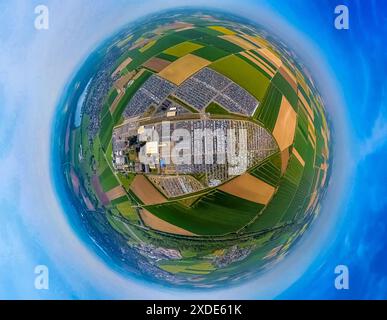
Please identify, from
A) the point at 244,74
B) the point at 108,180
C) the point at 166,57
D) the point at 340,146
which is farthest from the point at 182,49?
the point at 340,146

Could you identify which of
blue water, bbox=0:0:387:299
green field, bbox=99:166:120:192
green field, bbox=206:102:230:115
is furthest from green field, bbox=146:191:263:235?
blue water, bbox=0:0:387:299

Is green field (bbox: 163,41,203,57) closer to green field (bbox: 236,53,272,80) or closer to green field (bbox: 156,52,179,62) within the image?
green field (bbox: 156,52,179,62)

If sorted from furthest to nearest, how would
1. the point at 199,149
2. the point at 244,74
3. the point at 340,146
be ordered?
the point at 340,146 → the point at 244,74 → the point at 199,149

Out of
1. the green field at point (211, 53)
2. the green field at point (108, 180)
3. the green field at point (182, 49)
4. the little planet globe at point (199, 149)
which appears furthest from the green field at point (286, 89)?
the green field at point (108, 180)

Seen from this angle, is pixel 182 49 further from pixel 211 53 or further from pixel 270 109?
pixel 270 109

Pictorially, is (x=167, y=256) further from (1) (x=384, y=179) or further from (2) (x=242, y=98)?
(1) (x=384, y=179)
